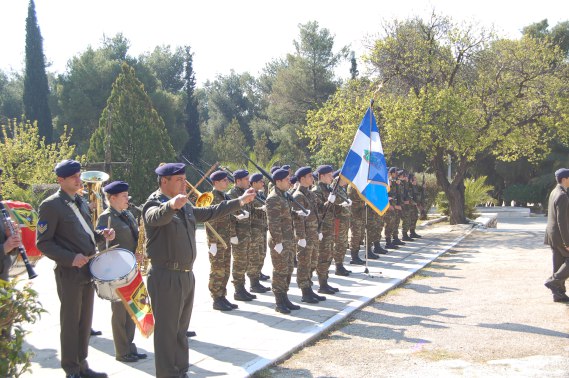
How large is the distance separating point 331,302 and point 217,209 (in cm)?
477

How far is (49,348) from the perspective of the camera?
7332 mm

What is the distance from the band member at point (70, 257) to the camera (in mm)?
5871

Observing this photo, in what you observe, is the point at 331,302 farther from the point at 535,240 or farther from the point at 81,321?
the point at 535,240

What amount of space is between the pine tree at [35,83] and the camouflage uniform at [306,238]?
117 feet

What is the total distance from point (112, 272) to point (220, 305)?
3.75 m

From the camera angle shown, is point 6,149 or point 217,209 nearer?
point 217,209

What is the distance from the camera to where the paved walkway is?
6602mm

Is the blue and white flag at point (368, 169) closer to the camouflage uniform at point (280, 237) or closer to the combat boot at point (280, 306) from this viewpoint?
the camouflage uniform at point (280, 237)

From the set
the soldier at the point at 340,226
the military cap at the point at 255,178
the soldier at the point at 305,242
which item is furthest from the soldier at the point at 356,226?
the military cap at the point at 255,178

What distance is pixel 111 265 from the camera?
591 cm

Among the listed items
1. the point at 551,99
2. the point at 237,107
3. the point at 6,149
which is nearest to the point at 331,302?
the point at 551,99

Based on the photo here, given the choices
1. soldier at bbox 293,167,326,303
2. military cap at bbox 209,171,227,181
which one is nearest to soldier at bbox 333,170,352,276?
soldier at bbox 293,167,326,303

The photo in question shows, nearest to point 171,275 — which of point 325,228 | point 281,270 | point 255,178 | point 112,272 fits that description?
point 112,272

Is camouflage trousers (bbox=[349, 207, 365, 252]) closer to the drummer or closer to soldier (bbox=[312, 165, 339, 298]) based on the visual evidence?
soldier (bbox=[312, 165, 339, 298])
